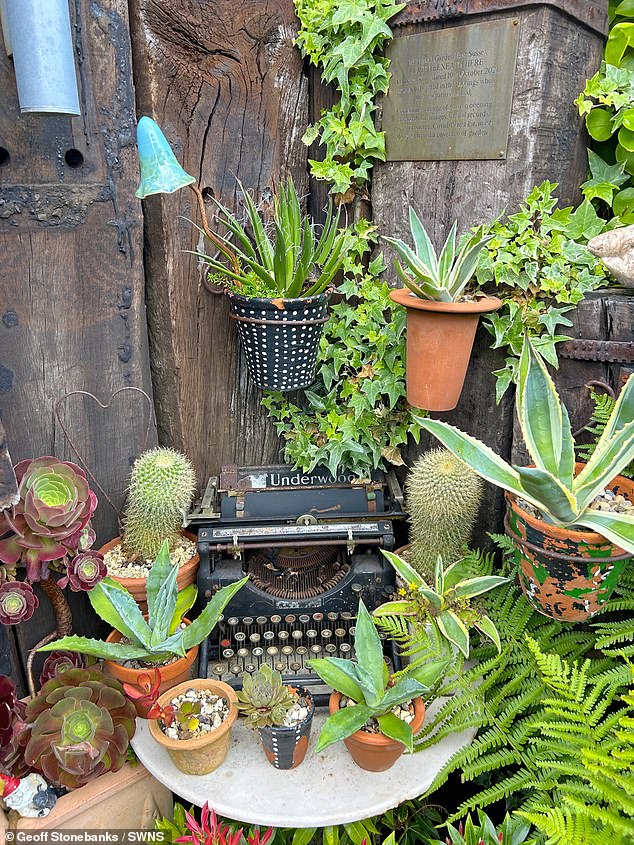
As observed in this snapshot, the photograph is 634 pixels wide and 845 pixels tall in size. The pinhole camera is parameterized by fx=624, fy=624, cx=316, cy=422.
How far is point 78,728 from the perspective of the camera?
6.23 feet

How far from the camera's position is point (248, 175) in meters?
2.59

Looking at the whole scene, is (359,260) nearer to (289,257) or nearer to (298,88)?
(289,257)

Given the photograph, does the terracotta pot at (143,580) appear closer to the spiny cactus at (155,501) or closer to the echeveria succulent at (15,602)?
the spiny cactus at (155,501)

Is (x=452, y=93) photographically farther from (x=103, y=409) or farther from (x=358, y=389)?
(x=103, y=409)

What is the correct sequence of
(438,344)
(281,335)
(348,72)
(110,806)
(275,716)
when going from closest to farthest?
(275,716), (110,806), (438,344), (281,335), (348,72)

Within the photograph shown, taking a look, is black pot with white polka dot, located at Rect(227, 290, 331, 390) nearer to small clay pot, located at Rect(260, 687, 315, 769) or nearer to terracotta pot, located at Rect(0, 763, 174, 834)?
small clay pot, located at Rect(260, 687, 315, 769)

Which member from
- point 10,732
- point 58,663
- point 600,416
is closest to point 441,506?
point 600,416

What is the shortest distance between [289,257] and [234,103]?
76 cm

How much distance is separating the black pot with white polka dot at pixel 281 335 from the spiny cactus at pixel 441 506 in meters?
0.60

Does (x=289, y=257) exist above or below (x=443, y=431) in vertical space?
above

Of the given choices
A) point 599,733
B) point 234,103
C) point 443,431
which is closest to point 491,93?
point 234,103

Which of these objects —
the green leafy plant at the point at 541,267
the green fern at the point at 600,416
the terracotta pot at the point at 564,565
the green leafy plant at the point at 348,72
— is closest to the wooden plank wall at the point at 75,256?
the green leafy plant at the point at 348,72

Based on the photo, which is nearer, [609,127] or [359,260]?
[609,127]

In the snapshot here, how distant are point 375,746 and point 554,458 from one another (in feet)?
3.41
